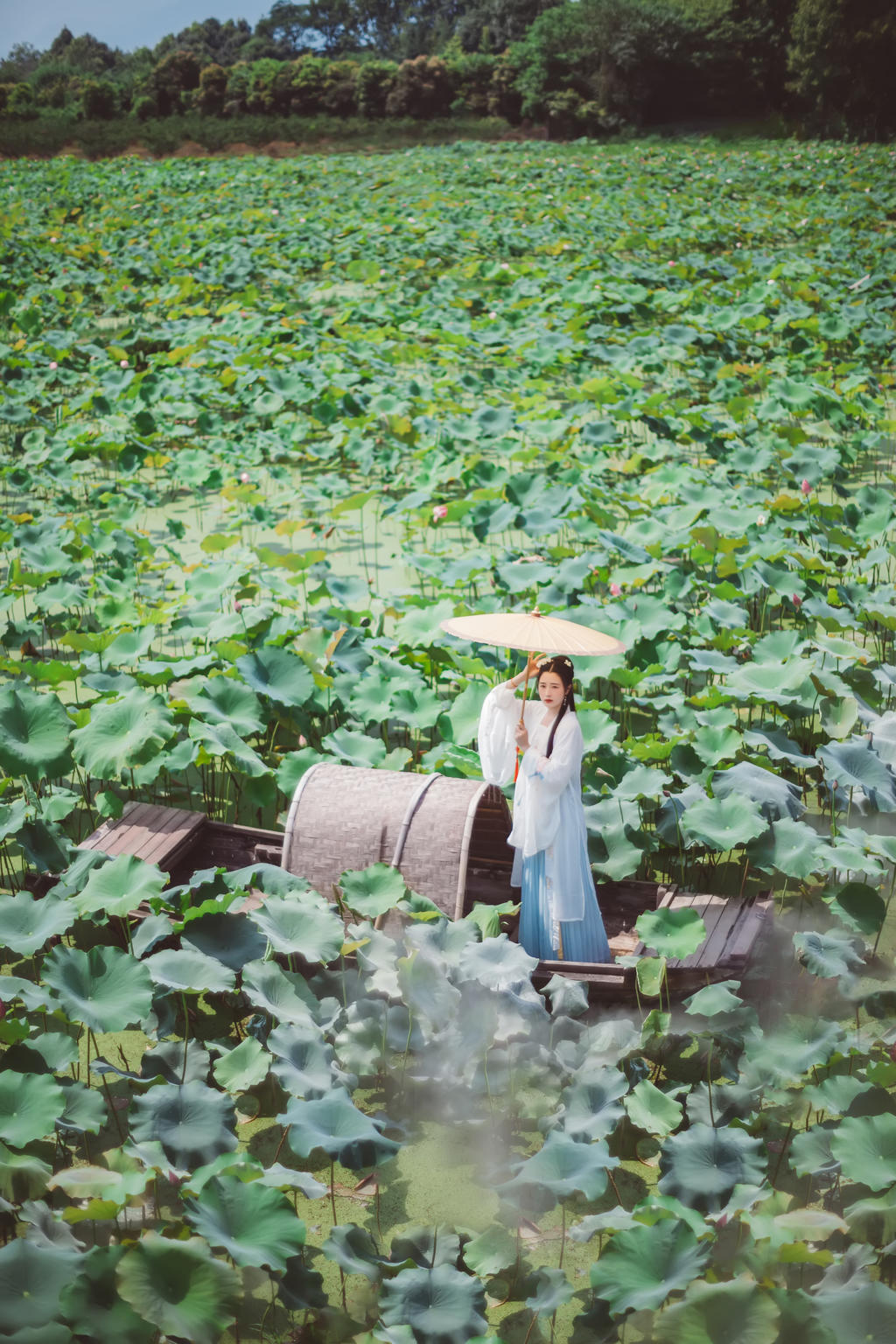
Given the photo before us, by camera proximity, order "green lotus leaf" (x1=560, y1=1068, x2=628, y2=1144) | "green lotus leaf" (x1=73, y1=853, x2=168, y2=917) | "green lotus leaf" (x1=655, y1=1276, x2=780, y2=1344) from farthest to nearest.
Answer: "green lotus leaf" (x1=73, y1=853, x2=168, y2=917) < "green lotus leaf" (x1=560, y1=1068, x2=628, y2=1144) < "green lotus leaf" (x1=655, y1=1276, x2=780, y2=1344)

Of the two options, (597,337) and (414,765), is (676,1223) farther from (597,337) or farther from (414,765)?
(597,337)

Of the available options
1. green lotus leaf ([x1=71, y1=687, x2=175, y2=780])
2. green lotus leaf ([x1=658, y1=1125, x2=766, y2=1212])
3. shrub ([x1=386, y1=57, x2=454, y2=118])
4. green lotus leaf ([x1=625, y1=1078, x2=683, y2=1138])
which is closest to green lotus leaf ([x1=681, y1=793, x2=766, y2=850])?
green lotus leaf ([x1=625, y1=1078, x2=683, y2=1138])

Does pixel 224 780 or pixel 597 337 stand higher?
pixel 597 337

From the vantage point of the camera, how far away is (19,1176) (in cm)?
266

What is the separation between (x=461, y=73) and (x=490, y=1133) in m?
39.3

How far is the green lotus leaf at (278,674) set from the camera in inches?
183

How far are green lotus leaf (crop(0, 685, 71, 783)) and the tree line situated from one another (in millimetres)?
29267

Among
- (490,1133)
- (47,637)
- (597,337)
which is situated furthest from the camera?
(597,337)

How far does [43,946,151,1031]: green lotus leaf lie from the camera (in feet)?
9.85

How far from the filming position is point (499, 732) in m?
3.56

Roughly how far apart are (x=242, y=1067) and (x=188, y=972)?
0.30 m

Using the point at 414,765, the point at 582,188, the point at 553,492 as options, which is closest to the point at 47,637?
the point at 414,765

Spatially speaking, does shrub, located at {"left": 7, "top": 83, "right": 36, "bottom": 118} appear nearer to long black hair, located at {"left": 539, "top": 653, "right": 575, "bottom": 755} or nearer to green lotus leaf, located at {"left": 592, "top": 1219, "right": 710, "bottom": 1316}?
long black hair, located at {"left": 539, "top": 653, "right": 575, "bottom": 755}

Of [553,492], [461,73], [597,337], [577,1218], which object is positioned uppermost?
[461,73]
